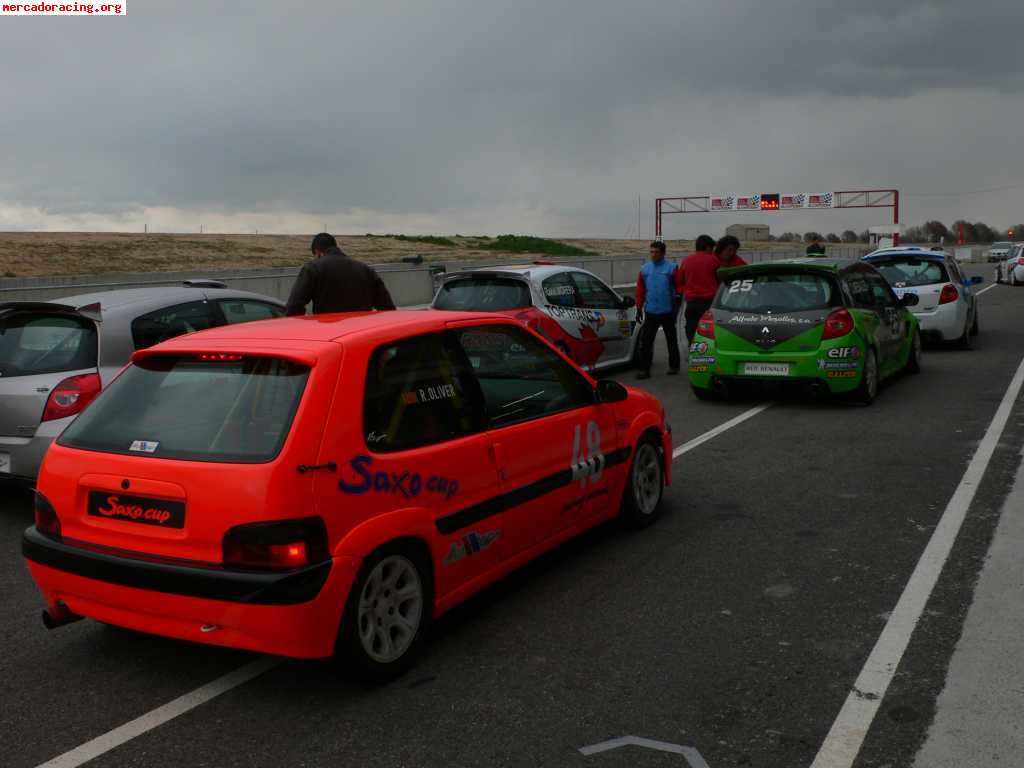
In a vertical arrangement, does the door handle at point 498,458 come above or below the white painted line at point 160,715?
above

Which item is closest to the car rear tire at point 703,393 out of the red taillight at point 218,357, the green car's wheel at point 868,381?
the green car's wheel at point 868,381

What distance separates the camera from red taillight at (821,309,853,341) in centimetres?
1073

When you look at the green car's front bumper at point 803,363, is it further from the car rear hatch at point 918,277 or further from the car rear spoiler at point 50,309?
the car rear spoiler at point 50,309

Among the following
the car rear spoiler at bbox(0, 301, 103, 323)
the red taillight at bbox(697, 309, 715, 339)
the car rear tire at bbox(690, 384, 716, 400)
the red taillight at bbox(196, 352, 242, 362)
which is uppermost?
the car rear spoiler at bbox(0, 301, 103, 323)

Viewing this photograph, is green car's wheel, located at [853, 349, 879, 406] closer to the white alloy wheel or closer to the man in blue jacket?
the man in blue jacket

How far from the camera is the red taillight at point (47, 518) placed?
438 centimetres

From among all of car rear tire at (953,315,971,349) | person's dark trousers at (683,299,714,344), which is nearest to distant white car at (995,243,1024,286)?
car rear tire at (953,315,971,349)

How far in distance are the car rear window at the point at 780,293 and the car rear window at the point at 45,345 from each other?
660 centimetres

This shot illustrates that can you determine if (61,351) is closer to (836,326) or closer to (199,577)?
(199,577)

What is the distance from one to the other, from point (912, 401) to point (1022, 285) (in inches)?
1225

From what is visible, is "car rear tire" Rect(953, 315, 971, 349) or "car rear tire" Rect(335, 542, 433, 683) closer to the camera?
"car rear tire" Rect(335, 542, 433, 683)

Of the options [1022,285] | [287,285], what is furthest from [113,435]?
[1022,285]

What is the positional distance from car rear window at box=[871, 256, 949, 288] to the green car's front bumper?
607 cm

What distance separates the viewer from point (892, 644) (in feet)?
14.9
